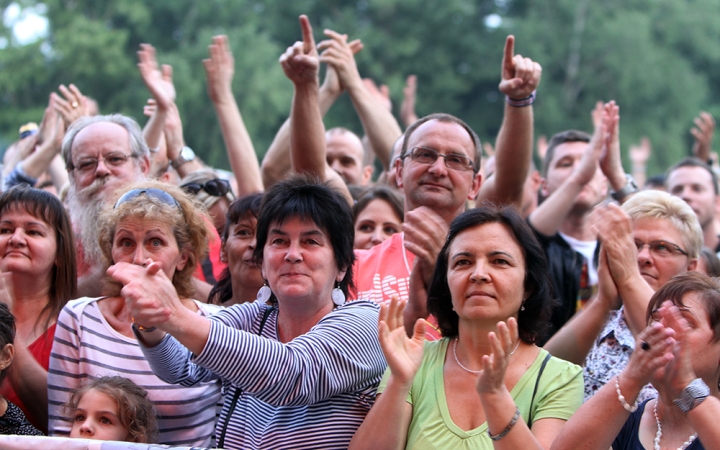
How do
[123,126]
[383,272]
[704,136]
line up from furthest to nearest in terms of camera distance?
[704,136] → [123,126] → [383,272]

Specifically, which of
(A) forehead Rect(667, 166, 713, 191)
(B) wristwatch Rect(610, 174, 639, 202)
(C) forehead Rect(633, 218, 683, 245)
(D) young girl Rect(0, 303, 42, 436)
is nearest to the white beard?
(D) young girl Rect(0, 303, 42, 436)

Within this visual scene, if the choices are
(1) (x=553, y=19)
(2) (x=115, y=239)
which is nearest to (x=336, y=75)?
(2) (x=115, y=239)

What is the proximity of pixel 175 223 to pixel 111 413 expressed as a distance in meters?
0.75

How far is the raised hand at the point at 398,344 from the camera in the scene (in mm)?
2641

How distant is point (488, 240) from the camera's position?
2.99 meters

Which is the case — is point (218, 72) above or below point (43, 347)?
above

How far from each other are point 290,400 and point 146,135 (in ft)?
9.82

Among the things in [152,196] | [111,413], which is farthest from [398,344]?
[152,196]

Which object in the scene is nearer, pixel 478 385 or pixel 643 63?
pixel 478 385

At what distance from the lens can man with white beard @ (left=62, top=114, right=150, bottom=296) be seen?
14.0 feet

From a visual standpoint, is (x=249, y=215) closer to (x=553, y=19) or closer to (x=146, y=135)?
(x=146, y=135)

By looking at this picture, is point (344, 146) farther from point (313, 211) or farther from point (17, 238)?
point (313, 211)

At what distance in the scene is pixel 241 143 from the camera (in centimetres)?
509

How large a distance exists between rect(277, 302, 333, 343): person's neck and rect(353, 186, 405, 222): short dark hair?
1.49m
